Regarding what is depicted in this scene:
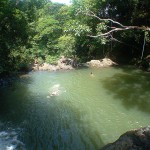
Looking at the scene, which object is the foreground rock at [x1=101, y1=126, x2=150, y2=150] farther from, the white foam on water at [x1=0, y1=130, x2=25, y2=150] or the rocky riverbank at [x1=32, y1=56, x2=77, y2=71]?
the rocky riverbank at [x1=32, y1=56, x2=77, y2=71]

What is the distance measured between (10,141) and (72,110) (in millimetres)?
4096

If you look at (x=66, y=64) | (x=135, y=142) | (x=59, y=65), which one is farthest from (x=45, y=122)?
(x=66, y=64)

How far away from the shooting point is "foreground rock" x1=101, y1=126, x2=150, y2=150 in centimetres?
680

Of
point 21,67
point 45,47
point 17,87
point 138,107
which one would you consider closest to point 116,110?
point 138,107

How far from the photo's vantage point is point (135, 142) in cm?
700

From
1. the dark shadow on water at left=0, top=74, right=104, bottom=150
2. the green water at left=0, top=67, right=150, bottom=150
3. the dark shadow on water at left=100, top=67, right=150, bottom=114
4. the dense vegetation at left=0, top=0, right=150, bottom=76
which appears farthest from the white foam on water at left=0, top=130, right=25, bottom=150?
the dense vegetation at left=0, top=0, right=150, bottom=76

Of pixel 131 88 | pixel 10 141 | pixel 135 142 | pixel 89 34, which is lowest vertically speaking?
pixel 10 141

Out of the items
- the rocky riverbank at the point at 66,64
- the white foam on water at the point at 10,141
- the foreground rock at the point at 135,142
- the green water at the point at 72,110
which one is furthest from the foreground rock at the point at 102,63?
the foreground rock at the point at 135,142

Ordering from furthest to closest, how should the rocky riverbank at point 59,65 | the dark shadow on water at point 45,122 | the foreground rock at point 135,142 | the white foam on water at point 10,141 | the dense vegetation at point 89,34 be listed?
the rocky riverbank at point 59,65 < the dense vegetation at point 89,34 < the dark shadow on water at point 45,122 < the white foam on water at point 10,141 < the foreground rock at point 135,142

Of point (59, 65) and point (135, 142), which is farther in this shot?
point (59, 65)

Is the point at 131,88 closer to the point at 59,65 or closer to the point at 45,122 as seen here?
the point at 45,122

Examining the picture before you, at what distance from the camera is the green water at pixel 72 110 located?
986 centimetres

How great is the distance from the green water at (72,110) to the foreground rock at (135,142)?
2.03 metres

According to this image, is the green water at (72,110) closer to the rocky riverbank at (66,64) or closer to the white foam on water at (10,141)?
the white foam on water at (10,141)
